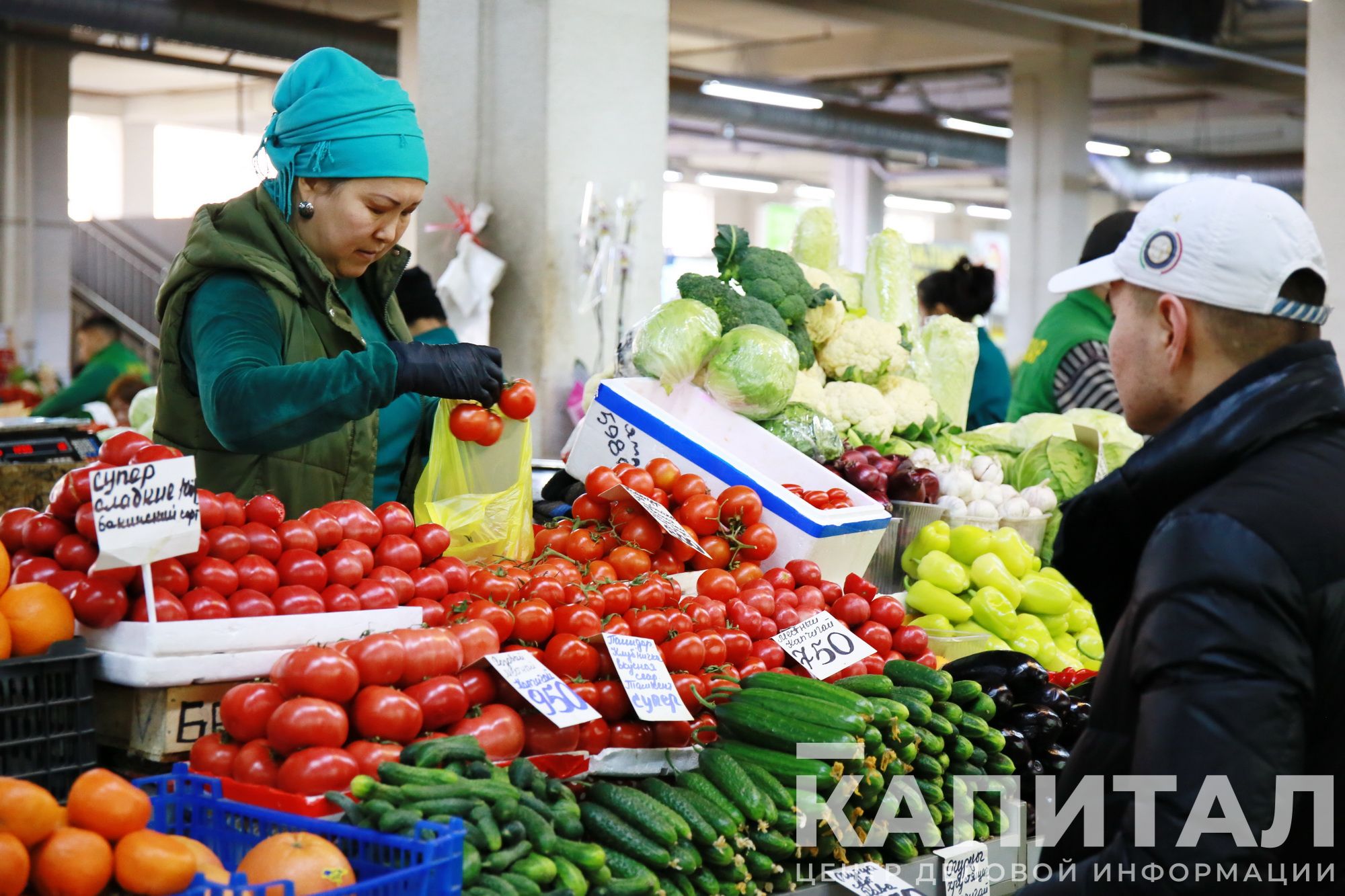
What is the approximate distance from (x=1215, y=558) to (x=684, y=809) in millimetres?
986

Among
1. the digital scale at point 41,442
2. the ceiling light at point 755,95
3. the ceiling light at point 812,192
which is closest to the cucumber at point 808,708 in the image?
the digital scale at point 41,442

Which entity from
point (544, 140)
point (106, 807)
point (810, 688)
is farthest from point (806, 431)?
point (544, 140)

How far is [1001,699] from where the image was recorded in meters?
2.72

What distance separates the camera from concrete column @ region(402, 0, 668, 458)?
19.2 feet

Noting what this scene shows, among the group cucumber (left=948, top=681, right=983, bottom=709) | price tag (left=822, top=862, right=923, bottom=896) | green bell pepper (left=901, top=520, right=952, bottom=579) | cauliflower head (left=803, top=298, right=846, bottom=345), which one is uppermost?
cauliflower head (left=803, top=298, right=846, bottom=345)

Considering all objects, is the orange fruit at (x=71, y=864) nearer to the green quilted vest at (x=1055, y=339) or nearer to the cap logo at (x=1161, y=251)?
the cap logo at (x=1161, y=251)

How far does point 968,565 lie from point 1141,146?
18403 millimetres

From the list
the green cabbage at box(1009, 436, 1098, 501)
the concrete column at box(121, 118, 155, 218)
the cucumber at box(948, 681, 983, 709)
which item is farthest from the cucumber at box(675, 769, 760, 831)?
the concrete column at box(121, 118, 155, 218)

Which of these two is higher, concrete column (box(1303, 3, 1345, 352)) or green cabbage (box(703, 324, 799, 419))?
concrete column (box(1303, 3, 1345, 352))

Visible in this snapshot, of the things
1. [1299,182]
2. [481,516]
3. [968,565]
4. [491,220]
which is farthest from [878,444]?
[1299,182]

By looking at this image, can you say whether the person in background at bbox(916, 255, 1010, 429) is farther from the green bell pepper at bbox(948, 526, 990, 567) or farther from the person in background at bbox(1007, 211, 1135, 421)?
the green bell pepper at bbox(948, 526, 990, 567)

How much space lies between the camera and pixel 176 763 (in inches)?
75.9

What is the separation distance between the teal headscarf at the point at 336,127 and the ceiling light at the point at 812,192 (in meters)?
24.0

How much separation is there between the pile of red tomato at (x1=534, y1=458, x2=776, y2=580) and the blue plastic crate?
1.20m
